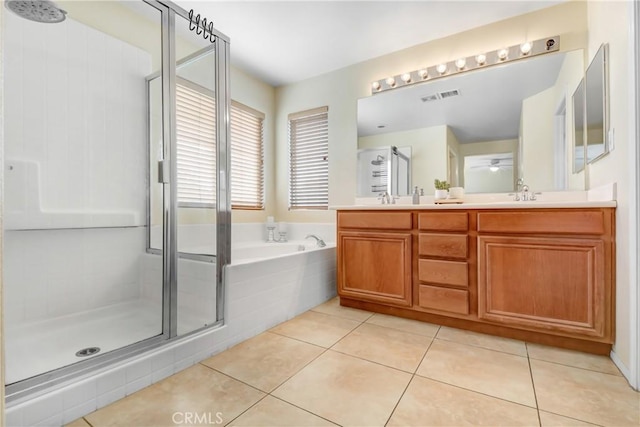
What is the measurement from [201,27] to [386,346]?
224cm

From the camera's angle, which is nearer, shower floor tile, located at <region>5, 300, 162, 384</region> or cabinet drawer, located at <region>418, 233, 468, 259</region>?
shower floor tile, located at <region>5, 300, 162, 384</region>

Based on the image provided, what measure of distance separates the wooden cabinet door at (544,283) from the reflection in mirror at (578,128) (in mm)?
766

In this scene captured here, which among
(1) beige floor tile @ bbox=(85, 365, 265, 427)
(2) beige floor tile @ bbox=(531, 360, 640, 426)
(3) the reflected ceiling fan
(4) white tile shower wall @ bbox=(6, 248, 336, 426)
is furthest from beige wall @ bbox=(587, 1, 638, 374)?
(4) white tile shower wall @ bbox=(6, 248, 336, 426)

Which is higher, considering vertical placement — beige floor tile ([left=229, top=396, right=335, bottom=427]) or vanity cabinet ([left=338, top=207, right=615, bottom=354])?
vanity cabinet ([left=338, top=207, right=615, bottom=354])

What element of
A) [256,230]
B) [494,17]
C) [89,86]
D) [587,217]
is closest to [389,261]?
[587,217]

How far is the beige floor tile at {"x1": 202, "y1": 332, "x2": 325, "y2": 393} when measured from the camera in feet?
4.81

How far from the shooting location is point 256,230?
3408 millimetres

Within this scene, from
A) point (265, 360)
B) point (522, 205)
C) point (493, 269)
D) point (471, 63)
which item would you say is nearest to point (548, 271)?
point (493, 269)

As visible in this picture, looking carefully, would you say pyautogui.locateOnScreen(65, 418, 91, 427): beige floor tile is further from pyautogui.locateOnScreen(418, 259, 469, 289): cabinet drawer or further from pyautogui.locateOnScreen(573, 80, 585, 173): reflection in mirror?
pyautogui.locateOnScreen(573, 80, 585, 173): reflection in mirror

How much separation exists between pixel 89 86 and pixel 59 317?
157 cm

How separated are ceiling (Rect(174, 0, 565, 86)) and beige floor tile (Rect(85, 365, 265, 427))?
252 centimetres

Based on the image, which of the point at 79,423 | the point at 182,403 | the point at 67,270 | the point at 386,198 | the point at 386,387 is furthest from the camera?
the point at 386,198

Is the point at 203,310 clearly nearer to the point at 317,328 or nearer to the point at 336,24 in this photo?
the point at 317,328

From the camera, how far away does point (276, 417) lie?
1.18 metres
